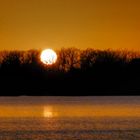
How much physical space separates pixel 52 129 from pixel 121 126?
8.45ft

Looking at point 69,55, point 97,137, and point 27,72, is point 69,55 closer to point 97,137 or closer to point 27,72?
point 27,72

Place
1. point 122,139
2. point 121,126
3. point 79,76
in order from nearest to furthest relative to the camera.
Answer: point 122,139, point 121,126, point 79,76

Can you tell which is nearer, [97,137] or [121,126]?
[97,137]

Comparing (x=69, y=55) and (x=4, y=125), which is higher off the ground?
(x=69, y=55)

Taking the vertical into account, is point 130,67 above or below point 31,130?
above

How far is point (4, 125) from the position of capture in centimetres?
2083

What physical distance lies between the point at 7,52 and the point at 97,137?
154 ft

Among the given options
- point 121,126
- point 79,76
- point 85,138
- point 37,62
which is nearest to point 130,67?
point 79,76

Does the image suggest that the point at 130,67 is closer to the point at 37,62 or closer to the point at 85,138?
the point at 37,62

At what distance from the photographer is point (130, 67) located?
6141 centimetres

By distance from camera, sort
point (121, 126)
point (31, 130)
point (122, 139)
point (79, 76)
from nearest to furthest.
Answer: point (122, 139)
point (31, 130)
point (121, 126)
point (79, 76)

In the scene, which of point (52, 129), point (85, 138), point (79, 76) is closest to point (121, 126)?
point (52, 129)

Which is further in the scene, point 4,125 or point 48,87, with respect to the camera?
point 48,87

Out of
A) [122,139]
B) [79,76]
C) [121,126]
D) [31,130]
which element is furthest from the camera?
[79,76]
